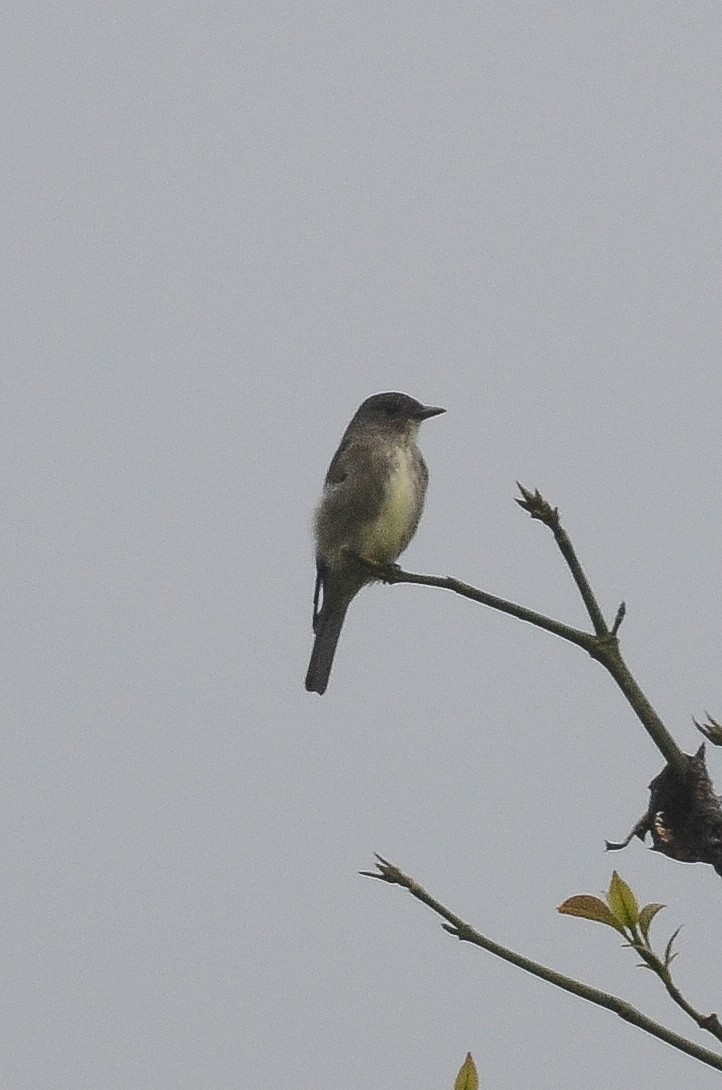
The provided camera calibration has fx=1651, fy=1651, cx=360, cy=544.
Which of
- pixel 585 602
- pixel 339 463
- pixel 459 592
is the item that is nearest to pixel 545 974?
pixel 585 602

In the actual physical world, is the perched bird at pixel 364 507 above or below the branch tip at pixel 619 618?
above

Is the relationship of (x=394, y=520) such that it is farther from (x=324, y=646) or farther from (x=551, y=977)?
(x=551, y=977)

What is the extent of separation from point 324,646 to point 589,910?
5308 millimetres

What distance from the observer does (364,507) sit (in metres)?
7.26

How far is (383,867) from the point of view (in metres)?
2.20

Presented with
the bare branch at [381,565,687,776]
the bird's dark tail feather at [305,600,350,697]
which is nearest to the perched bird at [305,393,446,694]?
the bird's dark tail feather at [305,600,350,697]

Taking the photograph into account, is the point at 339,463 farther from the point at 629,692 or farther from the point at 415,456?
the point at 629,692

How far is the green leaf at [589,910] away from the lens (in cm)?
231

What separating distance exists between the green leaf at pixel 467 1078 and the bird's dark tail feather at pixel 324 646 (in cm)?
524

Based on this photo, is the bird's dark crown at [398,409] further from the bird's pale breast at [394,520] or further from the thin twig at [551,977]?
the thin twig at [551,977]

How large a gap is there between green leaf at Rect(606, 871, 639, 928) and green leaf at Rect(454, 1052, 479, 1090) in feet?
0.95

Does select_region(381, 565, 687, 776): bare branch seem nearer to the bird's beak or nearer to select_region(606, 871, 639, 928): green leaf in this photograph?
select_region(606, 871, 639, 928): green leaf

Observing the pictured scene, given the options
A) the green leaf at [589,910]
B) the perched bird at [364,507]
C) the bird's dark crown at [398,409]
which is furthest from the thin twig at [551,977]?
the bird's dark crown at [398,409]

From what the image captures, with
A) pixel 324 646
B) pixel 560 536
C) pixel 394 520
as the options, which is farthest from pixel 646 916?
pixel 324 646
